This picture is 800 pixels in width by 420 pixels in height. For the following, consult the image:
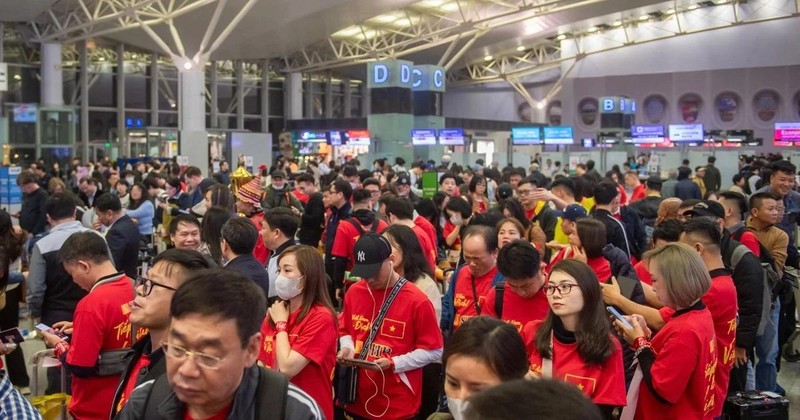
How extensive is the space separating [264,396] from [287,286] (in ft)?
5.24

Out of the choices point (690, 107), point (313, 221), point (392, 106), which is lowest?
point (313, 221)

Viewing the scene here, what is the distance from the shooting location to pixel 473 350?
255 cm

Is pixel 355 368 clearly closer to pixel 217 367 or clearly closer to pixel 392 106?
pixel 217 367

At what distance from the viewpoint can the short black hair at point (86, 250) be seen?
409 centimetres

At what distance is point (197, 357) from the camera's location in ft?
6.59

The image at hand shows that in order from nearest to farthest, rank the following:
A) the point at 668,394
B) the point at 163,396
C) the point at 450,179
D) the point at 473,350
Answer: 1. the point at 163,396
2. the point at 473,350
3. the point at 668,394
4. the point at 450,179

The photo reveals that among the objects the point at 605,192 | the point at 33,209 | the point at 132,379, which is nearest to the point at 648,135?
the point at 33,209

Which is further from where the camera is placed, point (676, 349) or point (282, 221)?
point (282, 221)

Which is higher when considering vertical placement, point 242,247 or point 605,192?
point 605,192

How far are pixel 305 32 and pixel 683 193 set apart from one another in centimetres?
2242

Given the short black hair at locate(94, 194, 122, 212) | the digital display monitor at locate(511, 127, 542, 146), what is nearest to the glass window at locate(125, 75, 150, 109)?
the digital display monitor at locate(511, 127, 542, 146)

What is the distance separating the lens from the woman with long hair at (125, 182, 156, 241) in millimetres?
9586

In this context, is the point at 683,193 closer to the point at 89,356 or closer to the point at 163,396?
the point at 89,356

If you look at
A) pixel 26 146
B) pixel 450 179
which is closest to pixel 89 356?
pixel 450 179
